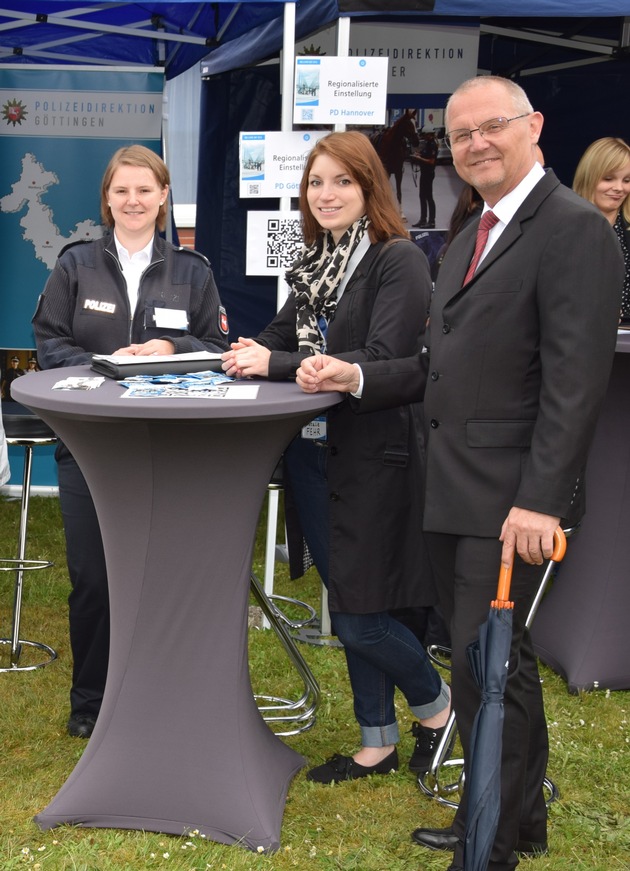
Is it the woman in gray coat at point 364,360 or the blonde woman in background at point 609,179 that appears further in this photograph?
the blonde woman in background at point 609,179

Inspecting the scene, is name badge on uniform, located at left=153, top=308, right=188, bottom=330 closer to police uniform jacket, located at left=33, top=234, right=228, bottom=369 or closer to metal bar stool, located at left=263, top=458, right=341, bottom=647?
police uniform jacket, located at left=33, top=234, right=228, bottom=369

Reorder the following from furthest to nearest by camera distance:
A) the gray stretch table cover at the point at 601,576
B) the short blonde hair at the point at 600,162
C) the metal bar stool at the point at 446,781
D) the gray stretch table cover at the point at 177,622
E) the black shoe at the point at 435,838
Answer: the short blonde hair at the point at 600,162
the gray stretch table cover at the point at 601,576
the metal bar stool at the point at 446,781
the black shoe at the point at 435,838
the gray stretch table cover at the point at 177,622

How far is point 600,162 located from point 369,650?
255 cm

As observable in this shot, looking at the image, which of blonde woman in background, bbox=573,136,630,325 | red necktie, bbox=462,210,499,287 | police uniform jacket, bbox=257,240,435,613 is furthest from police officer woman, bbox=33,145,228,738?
blonde woman in background, bbox=573,136,630,325

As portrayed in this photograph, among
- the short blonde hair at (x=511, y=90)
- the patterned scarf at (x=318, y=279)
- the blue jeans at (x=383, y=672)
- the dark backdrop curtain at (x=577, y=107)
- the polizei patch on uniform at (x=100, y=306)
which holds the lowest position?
the blue jeans at (x=383, y=672)

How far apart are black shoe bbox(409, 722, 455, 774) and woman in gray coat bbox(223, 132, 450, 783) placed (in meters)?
0.30

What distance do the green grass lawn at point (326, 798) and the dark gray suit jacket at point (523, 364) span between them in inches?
36.7

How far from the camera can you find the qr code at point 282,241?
3.95 m

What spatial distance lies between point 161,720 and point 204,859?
13.1 inches

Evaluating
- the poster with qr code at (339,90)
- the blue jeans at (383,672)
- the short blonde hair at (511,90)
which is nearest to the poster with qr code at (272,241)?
the poster with qr code at (339,90)

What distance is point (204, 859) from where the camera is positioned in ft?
8.02

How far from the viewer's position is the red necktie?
2.14 m

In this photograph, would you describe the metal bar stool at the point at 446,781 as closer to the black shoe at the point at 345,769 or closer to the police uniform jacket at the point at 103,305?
the black shoe at the point at 345,769

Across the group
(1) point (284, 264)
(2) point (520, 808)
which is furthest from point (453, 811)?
(1) point (284, 264)
